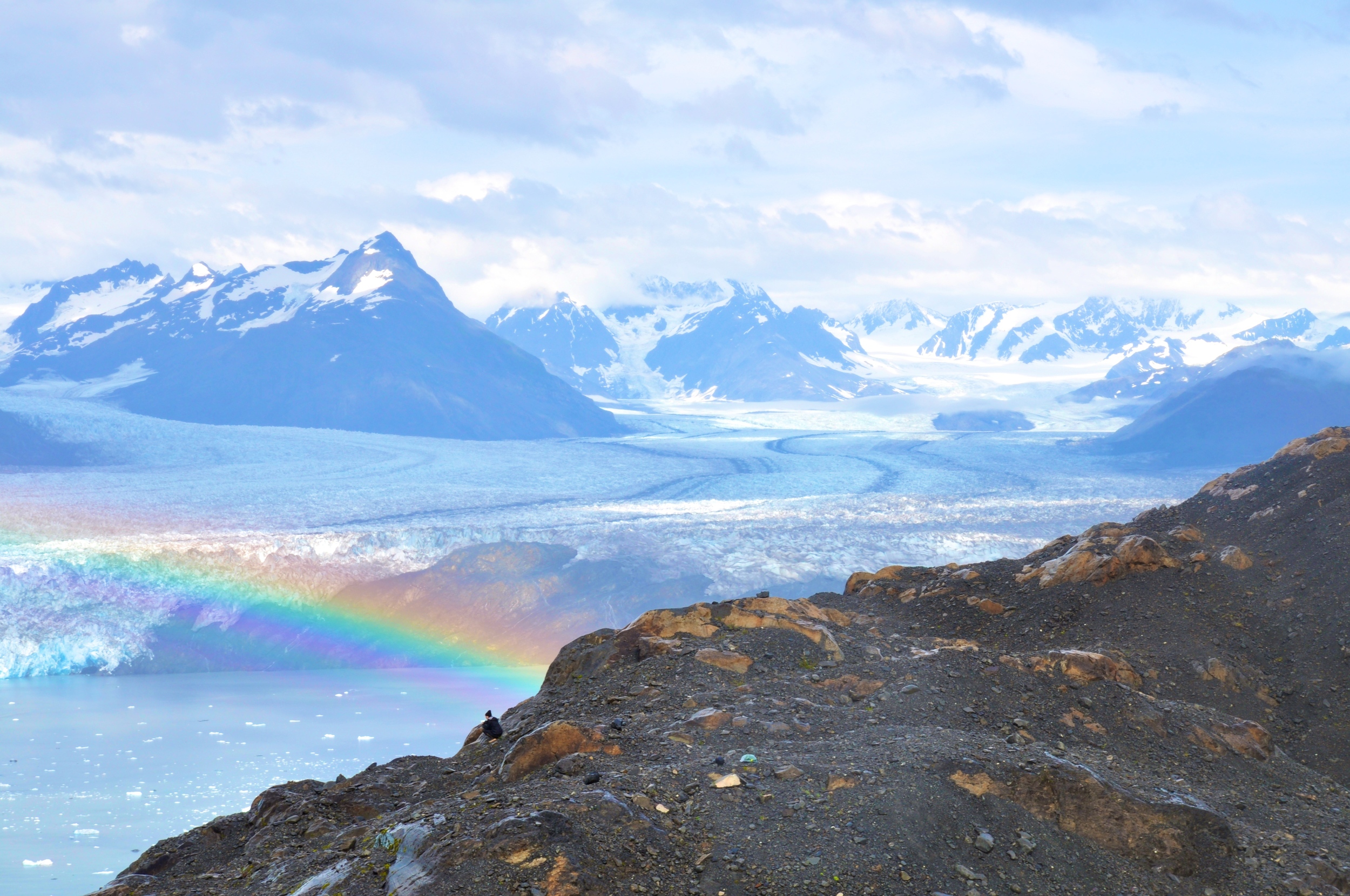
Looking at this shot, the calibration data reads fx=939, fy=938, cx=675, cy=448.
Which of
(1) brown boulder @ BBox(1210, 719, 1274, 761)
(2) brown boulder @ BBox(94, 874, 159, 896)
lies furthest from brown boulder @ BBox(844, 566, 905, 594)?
(2) brown boulder @ BBox(94, 874, 159, 896)

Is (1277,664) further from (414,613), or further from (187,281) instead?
(187,281)

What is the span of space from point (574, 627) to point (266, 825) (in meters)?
36.6

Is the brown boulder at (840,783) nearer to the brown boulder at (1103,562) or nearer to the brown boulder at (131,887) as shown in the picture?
the brown boulder at (131,887)

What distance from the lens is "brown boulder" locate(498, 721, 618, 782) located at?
884cm

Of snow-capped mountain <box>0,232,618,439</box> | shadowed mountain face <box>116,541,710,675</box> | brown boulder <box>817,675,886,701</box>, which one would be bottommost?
shadowed mountain face <box>116,541,710,675</box>

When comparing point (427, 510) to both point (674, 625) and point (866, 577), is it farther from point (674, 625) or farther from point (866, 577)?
point (674, 625)

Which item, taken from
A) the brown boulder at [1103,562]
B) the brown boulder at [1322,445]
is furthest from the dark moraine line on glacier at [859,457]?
the brown boulder at [1103,562]

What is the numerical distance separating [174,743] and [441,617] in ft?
52.4

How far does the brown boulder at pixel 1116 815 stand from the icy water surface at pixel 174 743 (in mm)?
19614

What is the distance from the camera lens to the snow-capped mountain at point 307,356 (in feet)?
406

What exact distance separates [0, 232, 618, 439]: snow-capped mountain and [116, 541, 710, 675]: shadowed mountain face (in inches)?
3209

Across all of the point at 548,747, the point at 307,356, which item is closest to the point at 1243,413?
the point at 307,356

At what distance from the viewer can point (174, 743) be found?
1201 inches

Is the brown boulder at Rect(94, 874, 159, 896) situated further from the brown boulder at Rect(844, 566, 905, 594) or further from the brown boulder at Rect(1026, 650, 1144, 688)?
the brown boulder at Rect(844, 566, 905, 594)
